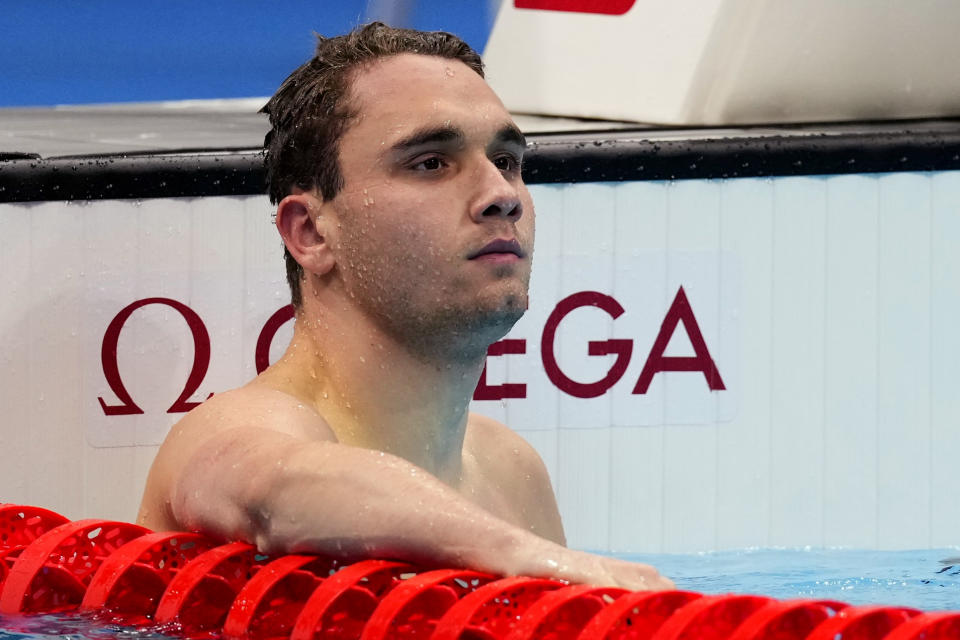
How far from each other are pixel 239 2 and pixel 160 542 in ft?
14.4

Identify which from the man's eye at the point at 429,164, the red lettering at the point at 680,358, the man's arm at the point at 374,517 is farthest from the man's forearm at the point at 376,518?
the red lettering at the point at 680,358

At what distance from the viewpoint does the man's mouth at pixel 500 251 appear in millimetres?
1561

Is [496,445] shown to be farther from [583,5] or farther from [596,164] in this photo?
[583,5]

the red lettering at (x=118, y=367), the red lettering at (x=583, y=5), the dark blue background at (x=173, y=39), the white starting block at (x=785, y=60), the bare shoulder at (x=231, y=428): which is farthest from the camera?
the dark blue background at (x=173, y=39)

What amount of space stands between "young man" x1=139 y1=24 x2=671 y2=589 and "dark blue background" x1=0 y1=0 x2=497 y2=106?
3764 millimetres

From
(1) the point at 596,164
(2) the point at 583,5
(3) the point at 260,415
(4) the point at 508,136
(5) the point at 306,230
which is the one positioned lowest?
(3) the point at 260,415

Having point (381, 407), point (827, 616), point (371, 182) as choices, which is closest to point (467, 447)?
point (381, 407)

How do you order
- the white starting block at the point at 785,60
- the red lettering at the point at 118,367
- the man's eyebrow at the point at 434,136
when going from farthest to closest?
the white starting block at the point at 785,60, the red lettering at the point at 118,367, the man's eyebrow at the point at 434,136

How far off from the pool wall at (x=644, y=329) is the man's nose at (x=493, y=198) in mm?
1003

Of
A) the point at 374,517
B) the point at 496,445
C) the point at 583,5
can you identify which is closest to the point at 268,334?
the point at 496,445


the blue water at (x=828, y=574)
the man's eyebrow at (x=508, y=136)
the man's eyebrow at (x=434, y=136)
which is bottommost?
the blue water at (x=828, y=574)

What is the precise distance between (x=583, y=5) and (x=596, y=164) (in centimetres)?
69

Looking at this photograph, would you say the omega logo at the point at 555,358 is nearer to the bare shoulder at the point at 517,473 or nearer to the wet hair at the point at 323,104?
the bare shoulder at the point at 517,473

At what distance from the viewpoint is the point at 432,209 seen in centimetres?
158
